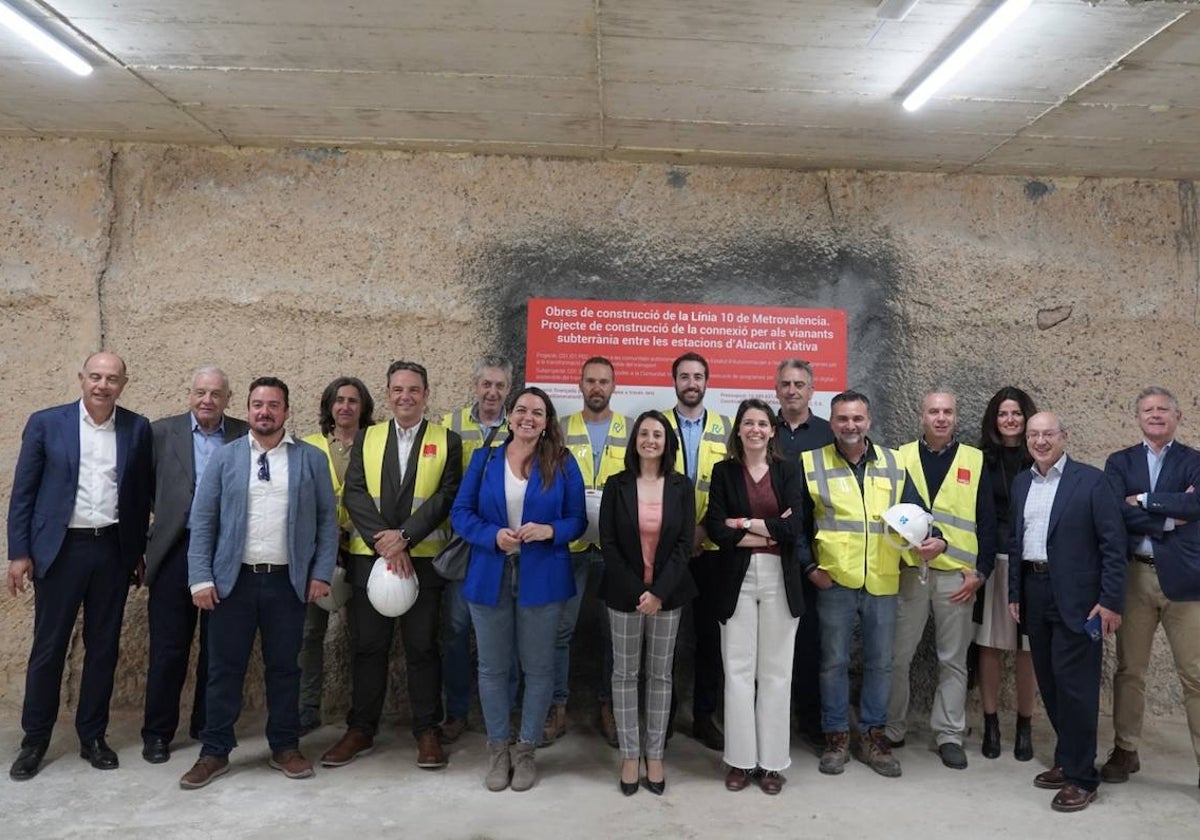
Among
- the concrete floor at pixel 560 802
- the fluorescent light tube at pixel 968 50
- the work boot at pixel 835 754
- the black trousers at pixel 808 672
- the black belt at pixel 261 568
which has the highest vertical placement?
the fluorescent light tube at pixel 968 50

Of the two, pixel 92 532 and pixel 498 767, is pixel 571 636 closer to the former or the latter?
pixel 498 767

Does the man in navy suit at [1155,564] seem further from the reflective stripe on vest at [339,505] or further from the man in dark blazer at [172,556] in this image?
the man in dark blazer at [172,556]

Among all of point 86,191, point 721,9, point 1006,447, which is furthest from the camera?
point 86,191

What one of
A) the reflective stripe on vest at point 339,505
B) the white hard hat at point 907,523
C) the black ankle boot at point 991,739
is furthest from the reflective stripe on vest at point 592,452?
the black ankle boot at point 991,739

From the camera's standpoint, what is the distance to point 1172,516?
350 cm

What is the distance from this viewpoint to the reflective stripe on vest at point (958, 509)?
3904 millimetres

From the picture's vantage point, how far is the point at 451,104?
4.05 metres

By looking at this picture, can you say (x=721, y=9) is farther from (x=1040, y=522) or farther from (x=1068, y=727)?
(x=1068, y=727)

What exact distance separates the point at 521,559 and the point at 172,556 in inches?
59.5

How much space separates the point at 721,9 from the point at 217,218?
114 inches

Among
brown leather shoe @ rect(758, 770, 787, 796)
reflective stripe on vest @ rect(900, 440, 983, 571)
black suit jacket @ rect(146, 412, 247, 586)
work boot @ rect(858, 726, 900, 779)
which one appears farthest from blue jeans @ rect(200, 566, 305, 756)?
reflective stripe on vest @ rect(900, 440, 983, 571)

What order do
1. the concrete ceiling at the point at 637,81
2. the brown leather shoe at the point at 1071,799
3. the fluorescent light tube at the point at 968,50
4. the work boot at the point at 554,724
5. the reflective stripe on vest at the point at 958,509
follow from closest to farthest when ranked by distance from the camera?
1. the fluorescent light tube at the point at 968,50
2. the concrete ceiling at the point at 637,81
3. the brown leather shoe at the point at 1071,799
4. the reflective stripe on vest at the point at 958,509
5. the work boot at the point at 554,724

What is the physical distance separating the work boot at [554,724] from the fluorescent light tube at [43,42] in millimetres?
3429

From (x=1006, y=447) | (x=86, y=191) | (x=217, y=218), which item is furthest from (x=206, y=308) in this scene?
(x=1006, y=447)
